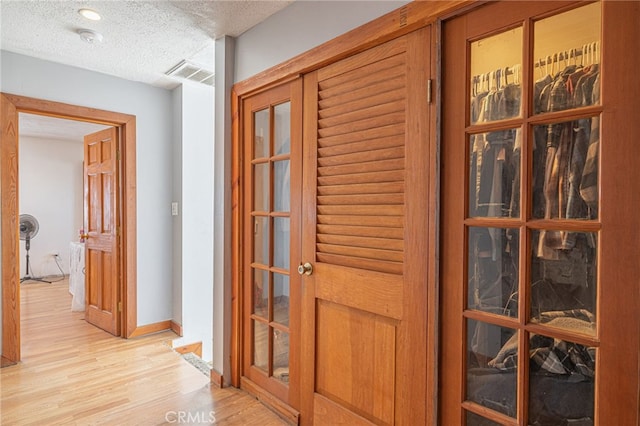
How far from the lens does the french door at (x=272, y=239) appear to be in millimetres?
2098

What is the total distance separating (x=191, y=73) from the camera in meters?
3.19

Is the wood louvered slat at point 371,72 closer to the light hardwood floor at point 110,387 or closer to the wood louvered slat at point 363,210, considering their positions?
the wood louvered slat at point 363,210

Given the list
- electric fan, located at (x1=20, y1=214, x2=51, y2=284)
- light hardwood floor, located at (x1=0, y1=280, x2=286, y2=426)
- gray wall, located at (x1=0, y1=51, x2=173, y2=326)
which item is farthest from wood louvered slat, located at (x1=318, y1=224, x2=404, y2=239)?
electric fan, located at (x1=20, y1=214, x2=51, y2=284)

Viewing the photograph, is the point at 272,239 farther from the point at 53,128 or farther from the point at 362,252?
the point at 53,128

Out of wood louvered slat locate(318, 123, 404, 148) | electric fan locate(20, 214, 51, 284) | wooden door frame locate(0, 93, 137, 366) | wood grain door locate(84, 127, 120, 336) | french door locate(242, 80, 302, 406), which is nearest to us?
wood louvered slat locate(318, 123, 404, 148)

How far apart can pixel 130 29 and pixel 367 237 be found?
2.16 metres

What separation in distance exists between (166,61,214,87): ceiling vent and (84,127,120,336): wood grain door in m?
0.88

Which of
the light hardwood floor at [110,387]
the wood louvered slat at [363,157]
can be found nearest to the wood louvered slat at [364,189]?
the wood louvered slat at [363,157]

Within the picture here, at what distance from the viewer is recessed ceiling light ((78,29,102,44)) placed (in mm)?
2426

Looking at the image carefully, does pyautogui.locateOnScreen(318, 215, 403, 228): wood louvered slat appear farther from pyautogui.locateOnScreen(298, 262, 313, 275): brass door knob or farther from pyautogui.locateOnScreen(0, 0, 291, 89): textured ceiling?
pyautogui.locateOnScreen(0, 0, 291, 89): textured ceiling

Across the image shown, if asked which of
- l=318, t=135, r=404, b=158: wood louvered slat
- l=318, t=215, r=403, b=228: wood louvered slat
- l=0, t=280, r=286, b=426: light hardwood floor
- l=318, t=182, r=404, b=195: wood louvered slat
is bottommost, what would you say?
l=0, t=280, r=286, b=426: light hardwood floor

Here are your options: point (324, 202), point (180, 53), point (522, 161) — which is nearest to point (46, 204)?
point (180, 53)


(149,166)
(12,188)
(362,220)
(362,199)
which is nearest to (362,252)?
(362,220)

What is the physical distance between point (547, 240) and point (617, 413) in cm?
53
